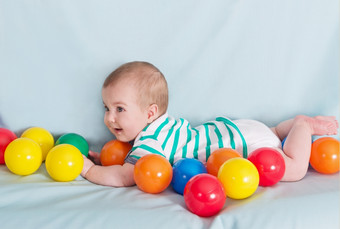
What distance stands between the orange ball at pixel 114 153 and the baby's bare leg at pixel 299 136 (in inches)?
27.8

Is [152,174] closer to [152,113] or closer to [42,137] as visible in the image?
[152,113]

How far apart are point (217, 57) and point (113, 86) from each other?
548 mm

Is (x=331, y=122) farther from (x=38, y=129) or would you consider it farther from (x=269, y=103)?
(x=38, y=129)

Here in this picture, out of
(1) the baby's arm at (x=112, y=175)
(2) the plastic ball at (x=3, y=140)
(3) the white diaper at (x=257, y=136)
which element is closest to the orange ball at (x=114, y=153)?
(1) the baby's arm at (x=112, y=175)

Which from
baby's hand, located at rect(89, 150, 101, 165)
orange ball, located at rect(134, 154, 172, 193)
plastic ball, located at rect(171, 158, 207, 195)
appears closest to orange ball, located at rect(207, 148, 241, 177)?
plastic ball, located at rect(171, 158, 207, 195)

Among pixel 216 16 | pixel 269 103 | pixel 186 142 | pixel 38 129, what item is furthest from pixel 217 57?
pixel 38 129

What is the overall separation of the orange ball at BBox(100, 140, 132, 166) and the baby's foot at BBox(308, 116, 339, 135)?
33.5 inches

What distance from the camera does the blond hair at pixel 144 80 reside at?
1667mm

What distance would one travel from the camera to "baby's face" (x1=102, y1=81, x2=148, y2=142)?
1.65m

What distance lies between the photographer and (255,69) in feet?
6.14

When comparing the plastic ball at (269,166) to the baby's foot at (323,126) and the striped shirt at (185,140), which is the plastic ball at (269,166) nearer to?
the striped shirt at (185,140)

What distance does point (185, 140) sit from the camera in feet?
5.44

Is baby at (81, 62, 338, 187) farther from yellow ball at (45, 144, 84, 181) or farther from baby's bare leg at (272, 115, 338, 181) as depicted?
yellow ball at (45, 144, 84, 181)

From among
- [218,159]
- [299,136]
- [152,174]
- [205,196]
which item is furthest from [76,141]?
[299,136]
